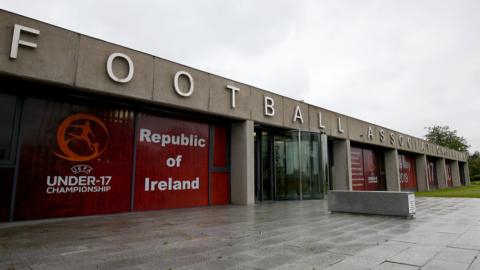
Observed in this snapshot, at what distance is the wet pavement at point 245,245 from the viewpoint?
15.8 ft

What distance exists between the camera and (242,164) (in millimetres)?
16094

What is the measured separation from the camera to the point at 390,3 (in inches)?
489

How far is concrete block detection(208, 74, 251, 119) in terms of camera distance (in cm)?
1488

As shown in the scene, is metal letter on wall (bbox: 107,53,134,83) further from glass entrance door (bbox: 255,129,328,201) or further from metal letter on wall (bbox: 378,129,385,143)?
metal letter on wall (bbox: 378,129,385,143)

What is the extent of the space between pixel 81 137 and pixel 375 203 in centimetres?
1132

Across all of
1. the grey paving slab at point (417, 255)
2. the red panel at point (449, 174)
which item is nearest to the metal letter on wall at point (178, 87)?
the grey paving slab at point (417, 255)

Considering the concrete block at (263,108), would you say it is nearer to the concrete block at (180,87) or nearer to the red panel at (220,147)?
the red panel at (220,147)

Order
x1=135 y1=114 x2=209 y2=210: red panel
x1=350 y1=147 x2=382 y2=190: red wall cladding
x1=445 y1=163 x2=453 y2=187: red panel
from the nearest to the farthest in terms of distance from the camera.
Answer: x1=135 y1=114 x2=209 y2=210: red panel → x1=350 y1=147 x2=382 y2=190: red wall cladding → x1=445 y1=163 x2=453 y2=187: red panel

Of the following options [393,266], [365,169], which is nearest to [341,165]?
[365,169]

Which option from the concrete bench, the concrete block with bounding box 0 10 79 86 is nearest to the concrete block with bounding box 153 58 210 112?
the concrete block with bounding box 0 10 79 86

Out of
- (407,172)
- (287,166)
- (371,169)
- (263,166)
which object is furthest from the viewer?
(407,172)

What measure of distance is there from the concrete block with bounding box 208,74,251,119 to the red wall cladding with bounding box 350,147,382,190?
14902mm

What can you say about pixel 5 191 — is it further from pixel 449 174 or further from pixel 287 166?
pixel 449 174

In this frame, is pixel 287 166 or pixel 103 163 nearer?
pixel 103 163
